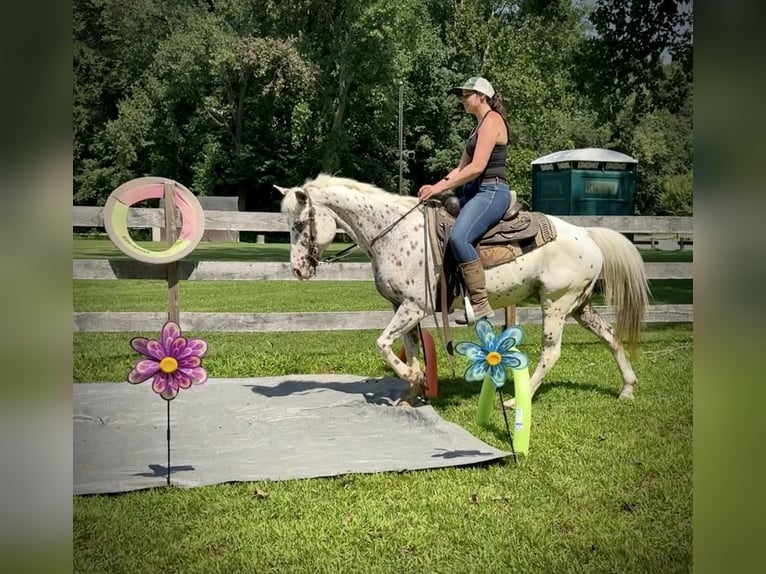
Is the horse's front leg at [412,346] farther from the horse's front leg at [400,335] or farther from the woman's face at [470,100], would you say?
the woman's face at [470,100]

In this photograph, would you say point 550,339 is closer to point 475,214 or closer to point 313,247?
point 475,214

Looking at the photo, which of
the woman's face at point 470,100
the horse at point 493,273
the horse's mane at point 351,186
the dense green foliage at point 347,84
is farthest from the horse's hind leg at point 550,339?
the woman's face at point 470,100

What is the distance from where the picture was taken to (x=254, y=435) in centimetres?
234

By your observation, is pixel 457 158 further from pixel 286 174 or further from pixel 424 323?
pixel 424 323

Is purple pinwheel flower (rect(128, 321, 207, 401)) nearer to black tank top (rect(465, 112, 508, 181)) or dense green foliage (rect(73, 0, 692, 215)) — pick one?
dense green foliage (rect(73, 0, 692, 215))

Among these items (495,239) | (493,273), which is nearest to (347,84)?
(495,239)

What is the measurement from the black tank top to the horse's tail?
0.45m

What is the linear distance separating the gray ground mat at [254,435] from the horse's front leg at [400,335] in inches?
5.6

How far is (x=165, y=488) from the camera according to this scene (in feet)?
5.91

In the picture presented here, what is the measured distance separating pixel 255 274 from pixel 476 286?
34.6 inches

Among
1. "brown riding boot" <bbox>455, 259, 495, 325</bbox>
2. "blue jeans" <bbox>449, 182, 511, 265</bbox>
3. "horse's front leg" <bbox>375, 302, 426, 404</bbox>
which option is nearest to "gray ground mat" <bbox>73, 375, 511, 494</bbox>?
"horse's front leg" <bbox>375, 302, 426, 404</bbox>

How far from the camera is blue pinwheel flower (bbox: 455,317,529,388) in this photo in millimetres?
2104
